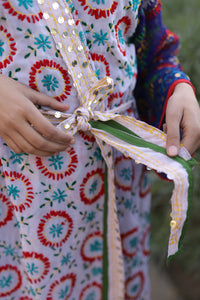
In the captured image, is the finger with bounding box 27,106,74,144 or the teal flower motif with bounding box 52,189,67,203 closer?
the finger with bounding box 27,106,74,144

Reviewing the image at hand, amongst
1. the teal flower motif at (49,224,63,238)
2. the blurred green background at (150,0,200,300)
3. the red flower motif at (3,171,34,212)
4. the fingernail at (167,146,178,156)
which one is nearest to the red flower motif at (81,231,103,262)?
the teal flower motif at (49,224,63,238)

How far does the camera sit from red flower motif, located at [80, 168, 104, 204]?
2.19 ft

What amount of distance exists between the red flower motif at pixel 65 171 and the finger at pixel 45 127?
0.07 meters

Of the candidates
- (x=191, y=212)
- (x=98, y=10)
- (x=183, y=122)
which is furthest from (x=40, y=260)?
(x=191, y=212)

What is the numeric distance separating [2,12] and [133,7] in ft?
0.91

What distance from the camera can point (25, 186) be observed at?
62 centimetres

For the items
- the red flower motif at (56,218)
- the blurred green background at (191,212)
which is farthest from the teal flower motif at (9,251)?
the blurred green background at (191,212)

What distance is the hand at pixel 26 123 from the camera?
53cm

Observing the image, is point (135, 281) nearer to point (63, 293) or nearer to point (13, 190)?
point (63, 293)

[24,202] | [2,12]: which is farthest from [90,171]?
[2,12]

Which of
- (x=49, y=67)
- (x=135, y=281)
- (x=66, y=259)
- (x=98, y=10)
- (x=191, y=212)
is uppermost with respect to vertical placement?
(x=98, y=10)

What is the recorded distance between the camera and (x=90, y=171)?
67 cm

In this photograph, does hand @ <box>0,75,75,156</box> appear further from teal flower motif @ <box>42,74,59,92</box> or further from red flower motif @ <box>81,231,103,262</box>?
red flower motif @ <box>81,231,103,262</box>

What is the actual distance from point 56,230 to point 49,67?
0.36m
